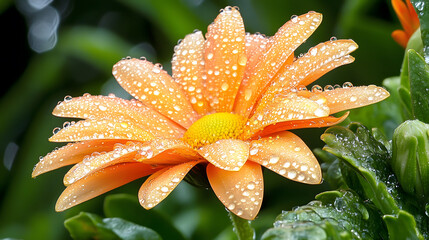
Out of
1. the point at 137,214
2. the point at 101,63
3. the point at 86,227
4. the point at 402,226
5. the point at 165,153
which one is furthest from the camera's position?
the point at 101,63

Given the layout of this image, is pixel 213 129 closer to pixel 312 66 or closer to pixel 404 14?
pixel 312 66

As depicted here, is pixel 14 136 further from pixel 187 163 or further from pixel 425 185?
pixel 425 185

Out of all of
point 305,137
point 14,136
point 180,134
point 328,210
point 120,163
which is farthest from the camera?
point 14,136

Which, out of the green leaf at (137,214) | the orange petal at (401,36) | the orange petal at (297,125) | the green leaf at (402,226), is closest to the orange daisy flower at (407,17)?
the orange petal at (401,36)

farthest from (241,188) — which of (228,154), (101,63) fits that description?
(101,63)

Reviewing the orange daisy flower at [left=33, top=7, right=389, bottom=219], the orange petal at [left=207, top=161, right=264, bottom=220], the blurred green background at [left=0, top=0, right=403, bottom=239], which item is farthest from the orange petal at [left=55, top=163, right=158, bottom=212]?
the blurred green background at [left=0, top=0, right=403, bottom=239]

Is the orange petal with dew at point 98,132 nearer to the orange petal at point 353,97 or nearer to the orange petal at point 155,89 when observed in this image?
the orange petal at point 155,89

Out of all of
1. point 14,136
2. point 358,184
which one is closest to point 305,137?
point 358,184
